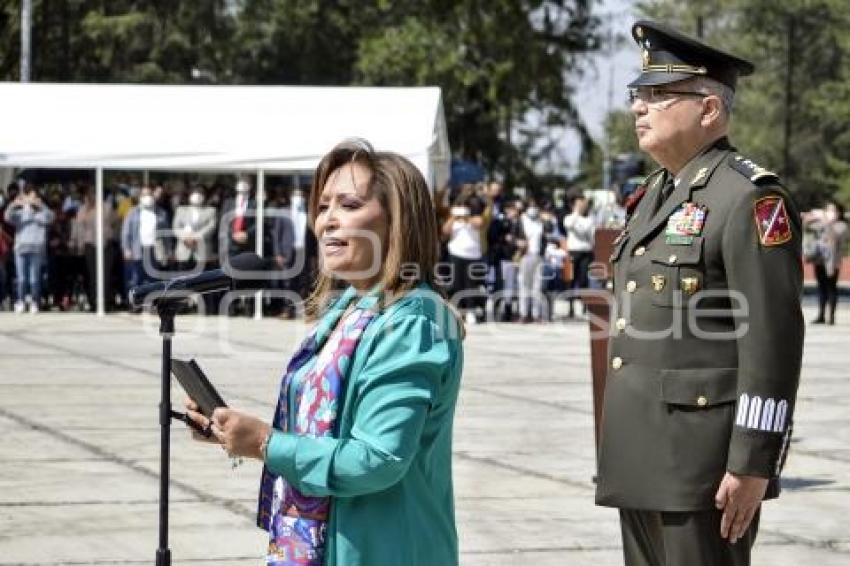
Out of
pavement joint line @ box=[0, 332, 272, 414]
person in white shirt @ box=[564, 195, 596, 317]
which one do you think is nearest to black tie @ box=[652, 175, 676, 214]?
pavement joint line @ box=[0, 332, 272, 414]

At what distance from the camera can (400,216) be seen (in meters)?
3.62

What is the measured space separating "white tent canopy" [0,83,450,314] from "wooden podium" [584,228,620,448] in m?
13.1

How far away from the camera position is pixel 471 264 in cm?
2308

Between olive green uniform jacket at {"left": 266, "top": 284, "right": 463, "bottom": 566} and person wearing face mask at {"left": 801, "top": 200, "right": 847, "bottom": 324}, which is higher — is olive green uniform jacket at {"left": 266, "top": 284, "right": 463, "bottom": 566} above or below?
above

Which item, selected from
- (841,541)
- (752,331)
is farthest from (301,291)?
(752,331)

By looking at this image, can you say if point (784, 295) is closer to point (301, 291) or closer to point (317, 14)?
point (301, 291)

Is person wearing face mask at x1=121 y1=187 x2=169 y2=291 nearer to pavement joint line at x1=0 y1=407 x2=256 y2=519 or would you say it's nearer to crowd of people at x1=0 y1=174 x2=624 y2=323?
crowd of people at x1=0 y1=174 x2=624 y2=323

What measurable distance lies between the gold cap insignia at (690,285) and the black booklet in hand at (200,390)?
134 cm

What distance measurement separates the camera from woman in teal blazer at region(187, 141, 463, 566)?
11.5 ft

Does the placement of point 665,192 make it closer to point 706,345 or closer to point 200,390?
point 706,345

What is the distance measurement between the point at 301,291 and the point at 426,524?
813 inches

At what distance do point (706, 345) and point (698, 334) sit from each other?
0.03 metres

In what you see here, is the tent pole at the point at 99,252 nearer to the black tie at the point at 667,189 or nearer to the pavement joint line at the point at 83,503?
the pavement joint line at the point at 83,503

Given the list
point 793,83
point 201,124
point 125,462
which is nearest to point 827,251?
point 201,124
